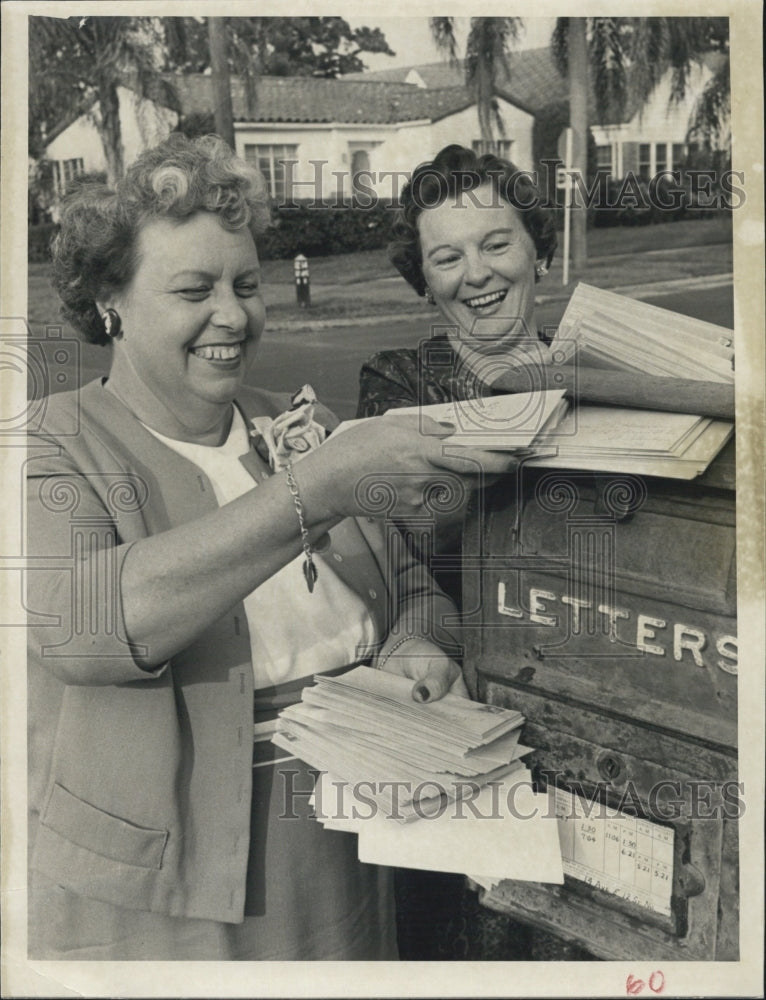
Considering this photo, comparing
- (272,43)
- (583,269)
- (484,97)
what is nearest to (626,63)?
(484,97)

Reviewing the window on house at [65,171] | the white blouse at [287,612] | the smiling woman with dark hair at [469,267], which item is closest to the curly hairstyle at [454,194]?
the smiling woman with dark hair at [469,267]

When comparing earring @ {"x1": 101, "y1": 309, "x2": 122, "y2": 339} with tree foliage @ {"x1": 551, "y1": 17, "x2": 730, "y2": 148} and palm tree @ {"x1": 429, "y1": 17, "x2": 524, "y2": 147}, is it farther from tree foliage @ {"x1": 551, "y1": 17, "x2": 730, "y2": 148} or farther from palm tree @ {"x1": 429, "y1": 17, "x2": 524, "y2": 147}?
tree foliage @ {"x1": 551, "y1": 17, "x2": 730, "y2": 148}

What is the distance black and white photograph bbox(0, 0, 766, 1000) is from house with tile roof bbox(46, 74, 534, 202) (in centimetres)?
1

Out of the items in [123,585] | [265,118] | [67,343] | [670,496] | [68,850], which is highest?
[265,118]

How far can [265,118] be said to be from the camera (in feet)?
7.76

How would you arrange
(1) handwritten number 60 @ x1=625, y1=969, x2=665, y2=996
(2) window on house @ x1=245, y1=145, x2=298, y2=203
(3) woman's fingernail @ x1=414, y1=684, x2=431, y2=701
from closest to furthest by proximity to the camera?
(3) woman's fingernail @ x1=414, y1=684, x2=431, y2=701, (1) handwritten number 60 @ x1=625, y1=969, x2=665, y2=996, (2) window on house @ x1=245, y1=145, x2=298, y2=203

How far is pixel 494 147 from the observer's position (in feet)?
7.55

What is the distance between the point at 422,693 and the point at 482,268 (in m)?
1.00

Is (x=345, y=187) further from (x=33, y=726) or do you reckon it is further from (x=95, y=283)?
(x=33, y=726)

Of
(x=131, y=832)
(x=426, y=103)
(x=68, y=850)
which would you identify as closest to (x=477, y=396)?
(x=426, y=103)

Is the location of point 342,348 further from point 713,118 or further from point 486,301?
point 713,118

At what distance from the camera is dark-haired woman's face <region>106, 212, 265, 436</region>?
211 centimetres

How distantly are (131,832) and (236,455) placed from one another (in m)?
0.87

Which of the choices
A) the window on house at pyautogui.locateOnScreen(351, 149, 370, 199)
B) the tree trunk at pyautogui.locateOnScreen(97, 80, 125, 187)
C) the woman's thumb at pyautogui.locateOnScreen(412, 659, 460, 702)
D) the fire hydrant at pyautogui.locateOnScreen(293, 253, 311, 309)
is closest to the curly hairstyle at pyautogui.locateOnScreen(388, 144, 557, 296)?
the window on house at pyautogui.locateOnScreen(351, 149, 370, 199)
